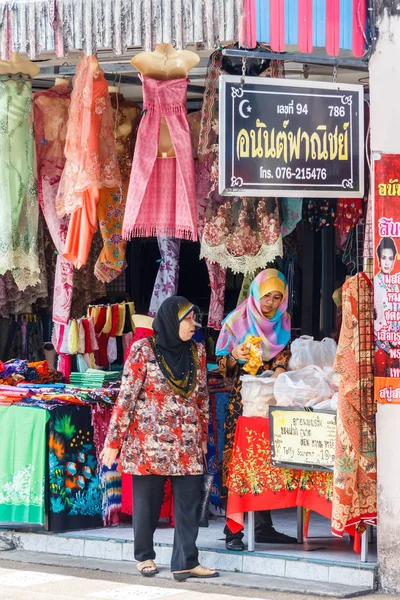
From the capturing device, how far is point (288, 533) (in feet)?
26.3

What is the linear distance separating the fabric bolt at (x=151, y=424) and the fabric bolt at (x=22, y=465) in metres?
0.97

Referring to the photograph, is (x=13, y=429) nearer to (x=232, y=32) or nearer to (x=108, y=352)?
(x=108, y=352)

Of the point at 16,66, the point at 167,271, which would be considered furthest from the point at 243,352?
the point at 16,66

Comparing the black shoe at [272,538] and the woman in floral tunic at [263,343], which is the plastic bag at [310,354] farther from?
the black shoe at [272,538]

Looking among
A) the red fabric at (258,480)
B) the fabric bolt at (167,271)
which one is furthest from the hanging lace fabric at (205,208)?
the red fabric at (258,480)

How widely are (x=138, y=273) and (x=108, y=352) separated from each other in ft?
2.83

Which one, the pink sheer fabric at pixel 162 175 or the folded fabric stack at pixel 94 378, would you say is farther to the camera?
the folded fabric stack at pixel 94 378

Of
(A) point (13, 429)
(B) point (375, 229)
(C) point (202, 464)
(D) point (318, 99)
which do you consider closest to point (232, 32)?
(D) point (318, 99)

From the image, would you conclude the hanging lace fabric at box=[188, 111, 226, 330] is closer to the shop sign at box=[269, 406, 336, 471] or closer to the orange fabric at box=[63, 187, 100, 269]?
the orange fabric at box=[63, 187, 100, 269]

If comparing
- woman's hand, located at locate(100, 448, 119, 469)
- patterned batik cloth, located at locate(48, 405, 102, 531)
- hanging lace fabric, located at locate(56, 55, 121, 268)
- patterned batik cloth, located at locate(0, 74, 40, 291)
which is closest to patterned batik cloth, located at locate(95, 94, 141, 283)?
hanging lace fabric, located at locate(56, 55, 121, 268)

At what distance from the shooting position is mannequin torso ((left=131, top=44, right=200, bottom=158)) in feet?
25.7

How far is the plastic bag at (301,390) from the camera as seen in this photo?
7.33 metres

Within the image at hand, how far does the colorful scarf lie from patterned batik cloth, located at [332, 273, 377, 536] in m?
0.89

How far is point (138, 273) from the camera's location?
10391mm
